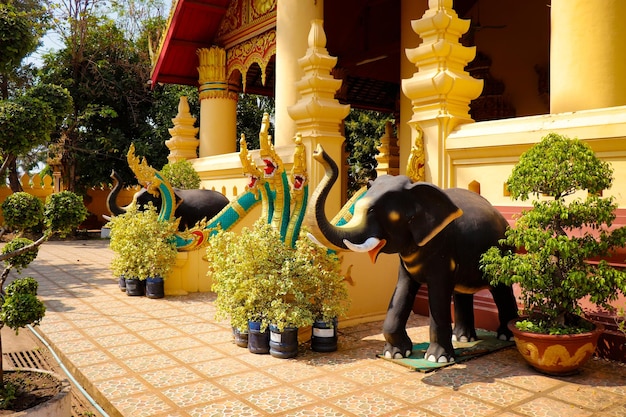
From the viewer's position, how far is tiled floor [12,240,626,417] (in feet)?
12.2

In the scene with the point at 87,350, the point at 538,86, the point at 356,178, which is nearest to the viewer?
the point at 87,350

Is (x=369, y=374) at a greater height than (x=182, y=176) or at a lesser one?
lesser

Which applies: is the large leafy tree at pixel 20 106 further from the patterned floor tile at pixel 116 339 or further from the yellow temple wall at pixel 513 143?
the yellow temple wall at pixel 513 143

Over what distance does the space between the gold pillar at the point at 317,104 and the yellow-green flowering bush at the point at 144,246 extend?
247 centimetres

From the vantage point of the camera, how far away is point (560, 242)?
13.7 feet

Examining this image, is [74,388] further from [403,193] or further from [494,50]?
[494,50]

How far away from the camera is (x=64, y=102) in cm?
376

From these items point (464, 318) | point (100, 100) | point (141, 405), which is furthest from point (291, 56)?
point (100, 100)

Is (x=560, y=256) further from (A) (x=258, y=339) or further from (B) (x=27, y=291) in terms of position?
(B) (x=27, y=291)

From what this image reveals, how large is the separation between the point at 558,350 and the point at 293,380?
6.91 feet

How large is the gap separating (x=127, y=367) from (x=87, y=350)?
0.80 meters

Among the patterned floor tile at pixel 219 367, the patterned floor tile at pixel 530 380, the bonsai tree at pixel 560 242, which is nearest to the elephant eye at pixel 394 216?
the bonsai tree at pixel 560 242

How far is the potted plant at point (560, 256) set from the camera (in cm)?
420

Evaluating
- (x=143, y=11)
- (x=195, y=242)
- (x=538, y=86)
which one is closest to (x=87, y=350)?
(x=195, y=242)
